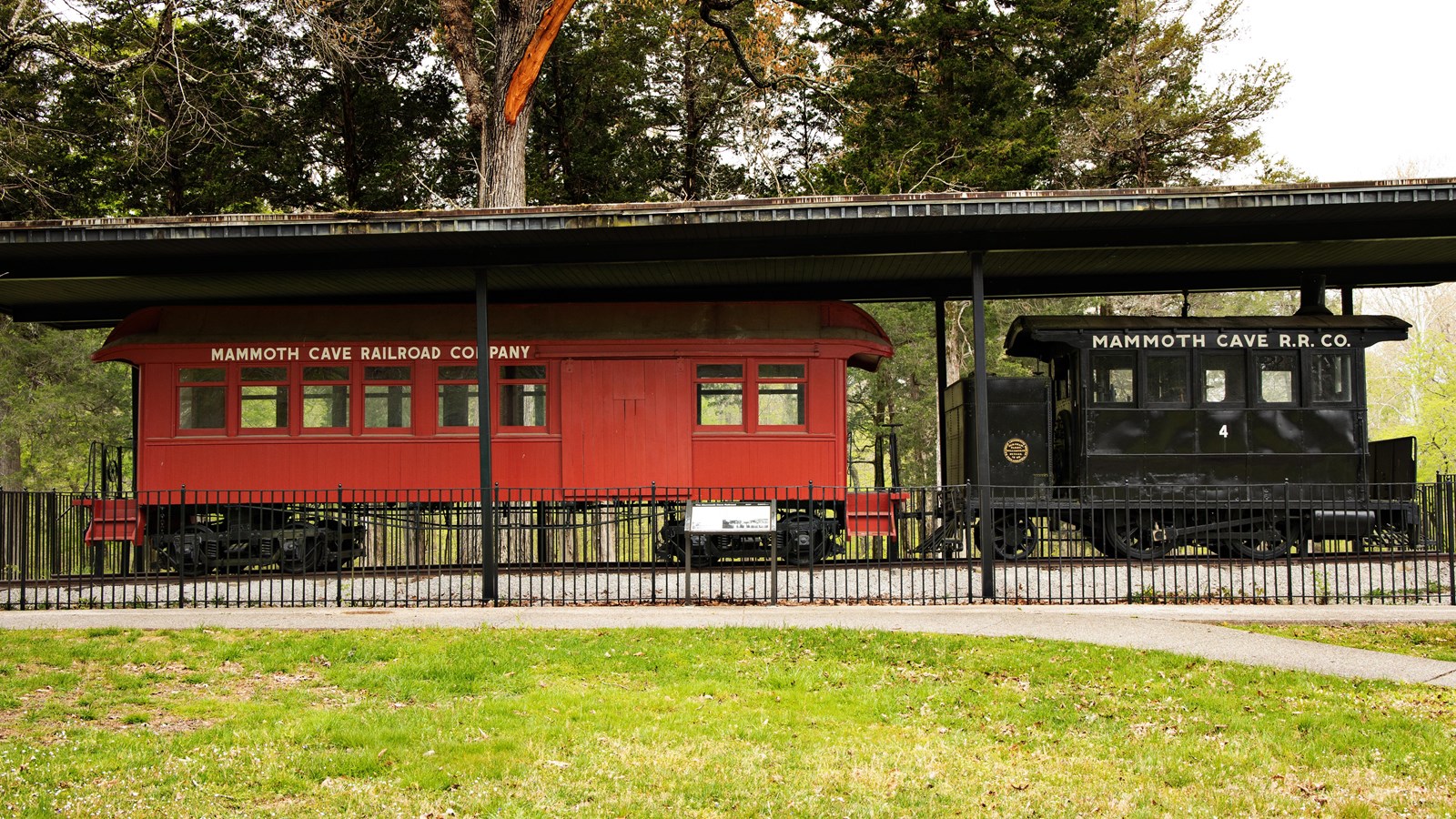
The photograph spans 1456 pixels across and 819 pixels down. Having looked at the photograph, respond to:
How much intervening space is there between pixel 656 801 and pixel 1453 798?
12.5 feet

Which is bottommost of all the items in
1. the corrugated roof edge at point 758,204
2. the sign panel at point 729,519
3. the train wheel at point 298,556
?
the train wheel at point 298,556

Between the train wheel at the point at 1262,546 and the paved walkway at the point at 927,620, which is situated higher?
the train wheel at the point at 1262,546

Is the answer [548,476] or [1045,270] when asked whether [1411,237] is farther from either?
[548,476]

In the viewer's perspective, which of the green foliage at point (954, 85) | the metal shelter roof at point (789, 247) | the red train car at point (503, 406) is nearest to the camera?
the metal shelter roof at point (789, 247)

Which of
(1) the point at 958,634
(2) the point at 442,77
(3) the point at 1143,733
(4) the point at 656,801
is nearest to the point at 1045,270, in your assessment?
(1) the point at 958,634

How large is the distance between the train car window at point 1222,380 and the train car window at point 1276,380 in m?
0.21

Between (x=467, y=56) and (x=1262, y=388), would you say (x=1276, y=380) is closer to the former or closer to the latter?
(x=1262, y=388)

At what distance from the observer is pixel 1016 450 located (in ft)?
50.3

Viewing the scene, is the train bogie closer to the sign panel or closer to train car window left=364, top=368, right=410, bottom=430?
train car window left=364, top=368, right=410, bottom=430

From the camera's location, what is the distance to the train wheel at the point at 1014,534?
49.3 feet

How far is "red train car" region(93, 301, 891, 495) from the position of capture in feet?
50.1

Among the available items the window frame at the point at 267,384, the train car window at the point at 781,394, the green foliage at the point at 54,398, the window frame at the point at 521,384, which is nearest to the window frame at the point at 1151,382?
the train car window at the point at 781,394

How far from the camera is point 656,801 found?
18.5ft

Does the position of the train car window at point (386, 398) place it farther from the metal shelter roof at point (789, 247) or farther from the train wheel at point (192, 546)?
the train wheel at point (192, 546)
